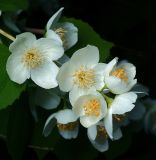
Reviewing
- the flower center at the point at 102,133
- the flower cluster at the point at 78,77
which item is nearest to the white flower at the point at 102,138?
the flower center at the point at 102,133

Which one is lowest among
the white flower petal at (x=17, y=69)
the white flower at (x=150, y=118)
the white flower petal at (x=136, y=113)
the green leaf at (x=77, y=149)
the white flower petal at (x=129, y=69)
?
the white flower at (x=150, y=118)

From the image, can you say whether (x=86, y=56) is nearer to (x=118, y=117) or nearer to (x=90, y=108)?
(x=90, y=108)

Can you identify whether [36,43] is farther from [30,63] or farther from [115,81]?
[115,81]

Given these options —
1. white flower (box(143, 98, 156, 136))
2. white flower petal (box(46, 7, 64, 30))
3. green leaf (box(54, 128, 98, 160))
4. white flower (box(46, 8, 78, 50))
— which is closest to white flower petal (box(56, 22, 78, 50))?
white flower (box(46, 8, 78, 50))

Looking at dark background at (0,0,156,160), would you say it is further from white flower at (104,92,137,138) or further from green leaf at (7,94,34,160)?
white flower at (104,92,137,138)

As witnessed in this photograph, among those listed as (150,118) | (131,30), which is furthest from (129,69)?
(131,30)

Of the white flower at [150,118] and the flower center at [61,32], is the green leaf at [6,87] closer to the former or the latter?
the flower center at [61,32]

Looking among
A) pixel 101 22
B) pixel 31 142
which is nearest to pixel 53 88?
pixel 31 142
